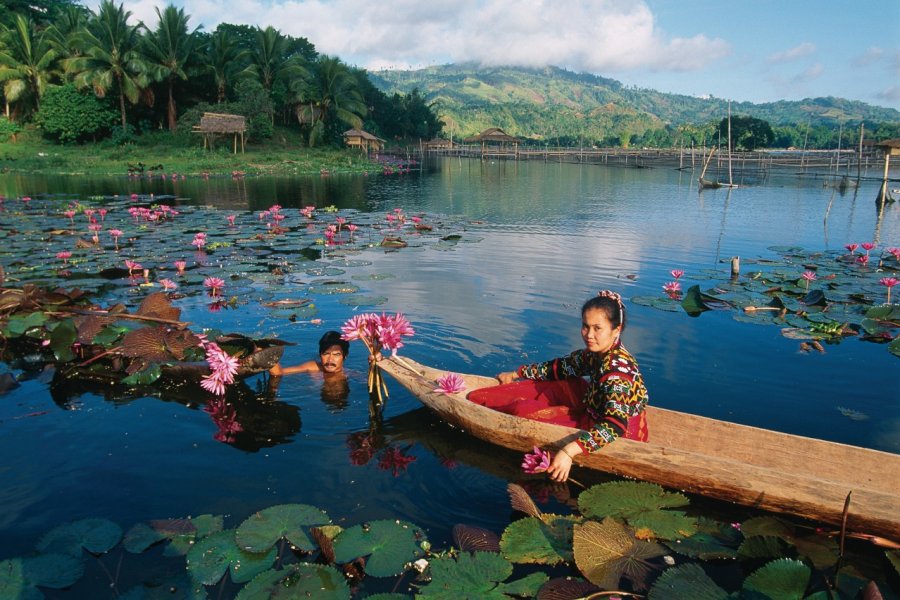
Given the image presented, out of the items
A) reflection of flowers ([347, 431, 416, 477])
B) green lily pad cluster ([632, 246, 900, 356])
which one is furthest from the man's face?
green lily pad cluster ([632, 246, 900, 356])

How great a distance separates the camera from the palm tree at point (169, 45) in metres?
32.9

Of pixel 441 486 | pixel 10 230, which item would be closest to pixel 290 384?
pixel 441 486

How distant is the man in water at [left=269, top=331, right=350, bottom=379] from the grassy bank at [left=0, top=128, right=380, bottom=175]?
26.8 metres

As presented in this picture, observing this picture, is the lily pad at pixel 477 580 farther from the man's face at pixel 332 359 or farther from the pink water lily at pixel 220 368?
the man's face at pixel 332 359

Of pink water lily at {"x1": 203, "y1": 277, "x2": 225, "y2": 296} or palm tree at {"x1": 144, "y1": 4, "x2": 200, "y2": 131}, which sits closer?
pink water lily at {"x1": 203, "y1": 277, "x2": 225, "y2": 296}

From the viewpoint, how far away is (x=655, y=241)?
41.4ft

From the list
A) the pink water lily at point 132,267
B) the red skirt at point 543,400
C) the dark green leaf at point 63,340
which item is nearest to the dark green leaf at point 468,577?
the red skirt at point 543,400

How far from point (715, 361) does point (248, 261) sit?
6.84 metres

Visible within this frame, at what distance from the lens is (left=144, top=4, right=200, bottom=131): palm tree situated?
1297 inches

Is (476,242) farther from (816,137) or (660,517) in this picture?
(816,137)

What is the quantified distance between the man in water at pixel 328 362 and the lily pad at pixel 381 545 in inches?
83.1

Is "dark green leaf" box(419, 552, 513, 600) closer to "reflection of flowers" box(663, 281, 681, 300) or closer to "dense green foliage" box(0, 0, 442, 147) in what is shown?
"reflection of flowers" box(663, 281, 681, 300)

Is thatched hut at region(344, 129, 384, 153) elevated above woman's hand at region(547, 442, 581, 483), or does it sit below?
above

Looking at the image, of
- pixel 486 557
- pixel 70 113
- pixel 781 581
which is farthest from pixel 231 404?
pixel 70 113
